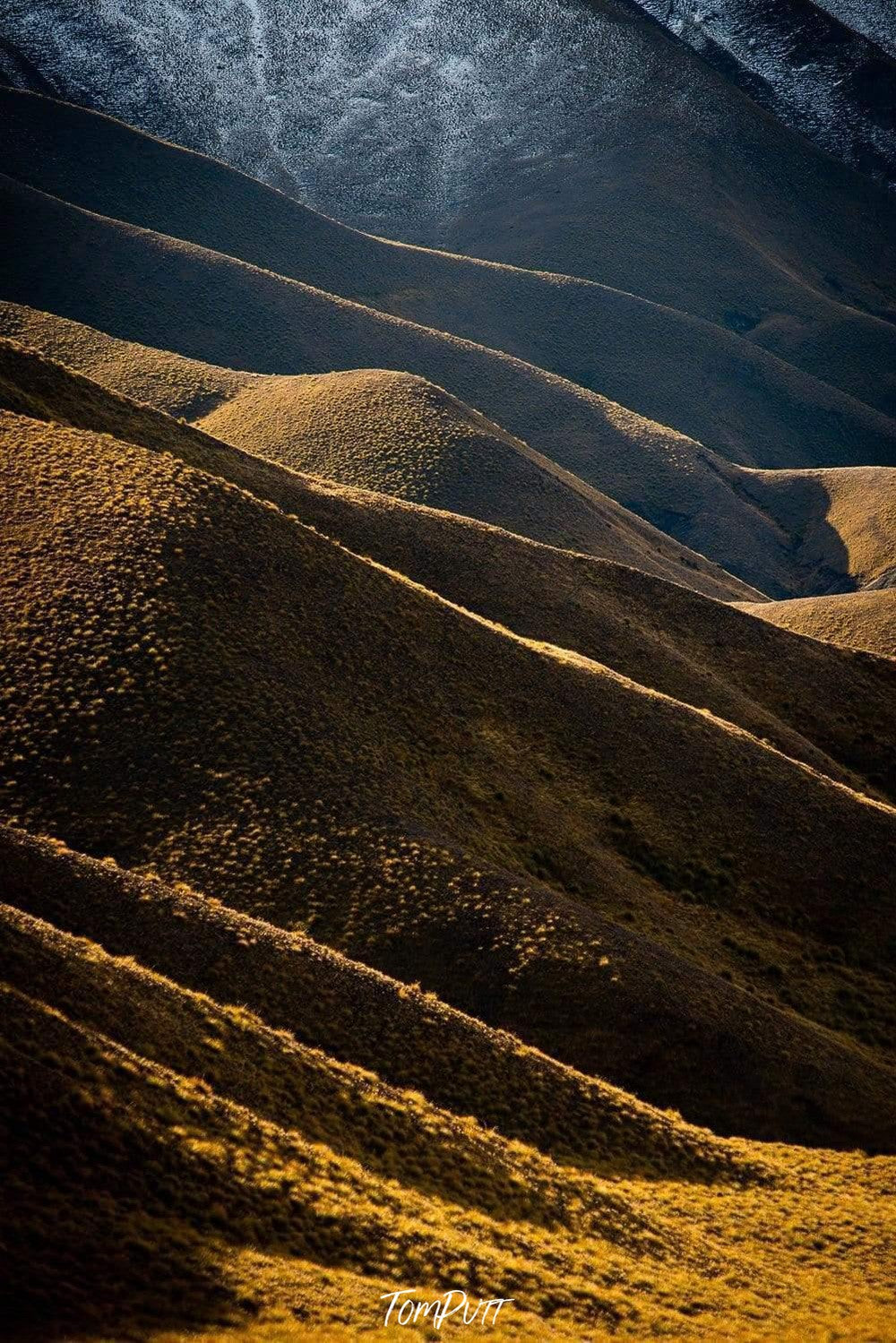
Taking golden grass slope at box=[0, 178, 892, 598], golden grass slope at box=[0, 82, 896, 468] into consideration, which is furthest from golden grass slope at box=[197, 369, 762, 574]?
golden grass slope at box=[0, 82, 896, 468]

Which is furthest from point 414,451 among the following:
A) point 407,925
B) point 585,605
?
point 407,925

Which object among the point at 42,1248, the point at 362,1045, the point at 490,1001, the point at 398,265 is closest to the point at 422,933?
the point at 490,1001

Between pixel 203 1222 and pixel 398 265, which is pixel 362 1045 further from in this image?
pixel 398 265

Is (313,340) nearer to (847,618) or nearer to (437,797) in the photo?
(847,618)

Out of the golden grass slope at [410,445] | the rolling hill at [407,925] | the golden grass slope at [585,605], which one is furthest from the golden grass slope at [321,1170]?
the golden grass slope at [410,445]

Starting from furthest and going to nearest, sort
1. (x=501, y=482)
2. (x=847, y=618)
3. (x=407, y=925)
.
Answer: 1. (x=501, y=482)
2. (x=847, y=618)
3. (x=407, y=925)

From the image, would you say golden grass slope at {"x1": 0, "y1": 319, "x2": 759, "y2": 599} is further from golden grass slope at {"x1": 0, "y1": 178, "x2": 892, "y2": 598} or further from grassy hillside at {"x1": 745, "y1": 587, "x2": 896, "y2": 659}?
golden grass slope at {"x1": 0, "y1": 178, "x2": 892, "y2": 598}
